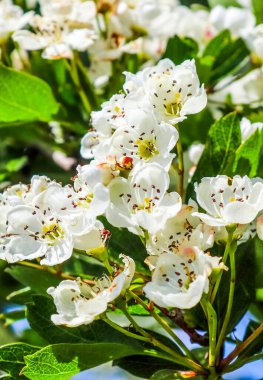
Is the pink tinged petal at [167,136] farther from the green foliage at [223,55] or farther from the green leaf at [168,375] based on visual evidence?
the green foliage at [223,55]

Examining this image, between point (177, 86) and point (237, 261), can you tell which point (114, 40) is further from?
point (237, 261)

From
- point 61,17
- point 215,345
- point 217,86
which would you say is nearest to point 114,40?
point 61,17

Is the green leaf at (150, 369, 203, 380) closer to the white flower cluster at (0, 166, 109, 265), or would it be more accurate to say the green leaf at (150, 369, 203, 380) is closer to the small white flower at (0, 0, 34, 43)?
the white flower cluster at (0, 166, 109, 265)

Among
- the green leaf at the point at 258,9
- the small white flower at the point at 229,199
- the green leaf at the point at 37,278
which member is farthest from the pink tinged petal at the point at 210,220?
the green leaf at the point at 258,9

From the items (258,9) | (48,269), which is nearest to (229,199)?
(48,269)

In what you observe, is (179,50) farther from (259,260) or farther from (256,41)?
(259,260)

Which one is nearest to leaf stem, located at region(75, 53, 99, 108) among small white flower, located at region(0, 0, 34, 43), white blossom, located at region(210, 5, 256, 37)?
small white flower, located at region(0, 0, 34, 43)
